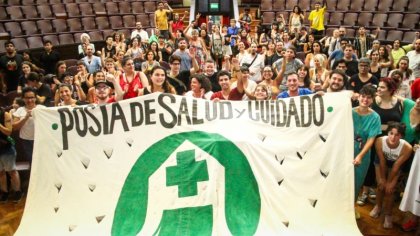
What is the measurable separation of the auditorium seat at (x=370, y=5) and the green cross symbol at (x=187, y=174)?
30.2 feet

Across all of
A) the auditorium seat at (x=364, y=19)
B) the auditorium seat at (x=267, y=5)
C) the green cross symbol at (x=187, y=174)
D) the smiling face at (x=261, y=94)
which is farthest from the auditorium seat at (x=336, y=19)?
the green cross symbol at (x=187, y=174)

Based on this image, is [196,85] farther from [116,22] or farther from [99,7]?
[99,7]

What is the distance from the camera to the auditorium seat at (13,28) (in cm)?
950

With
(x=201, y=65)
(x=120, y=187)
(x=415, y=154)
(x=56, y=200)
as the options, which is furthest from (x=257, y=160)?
(x=201, y=65)

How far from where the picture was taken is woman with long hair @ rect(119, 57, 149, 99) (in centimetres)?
486

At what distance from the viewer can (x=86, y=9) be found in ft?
37.2

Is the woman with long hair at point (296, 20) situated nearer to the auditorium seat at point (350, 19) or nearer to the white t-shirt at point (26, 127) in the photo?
the auditorium seat at point (350, 19)

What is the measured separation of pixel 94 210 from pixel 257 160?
59.9 inches

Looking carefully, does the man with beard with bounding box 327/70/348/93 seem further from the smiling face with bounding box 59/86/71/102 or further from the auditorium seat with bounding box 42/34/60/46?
the auditorium seat with bounding box 42/34/60/46

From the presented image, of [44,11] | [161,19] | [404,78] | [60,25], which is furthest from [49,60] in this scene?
[404,78]

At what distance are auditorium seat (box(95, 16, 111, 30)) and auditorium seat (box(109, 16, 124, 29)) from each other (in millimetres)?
136

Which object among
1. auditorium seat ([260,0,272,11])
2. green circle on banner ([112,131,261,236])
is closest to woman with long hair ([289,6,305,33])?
auditorium seat ([260,0,272,11])

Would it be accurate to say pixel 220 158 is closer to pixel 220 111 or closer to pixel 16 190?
pixel 220 111

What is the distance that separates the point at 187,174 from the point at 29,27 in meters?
7.85
